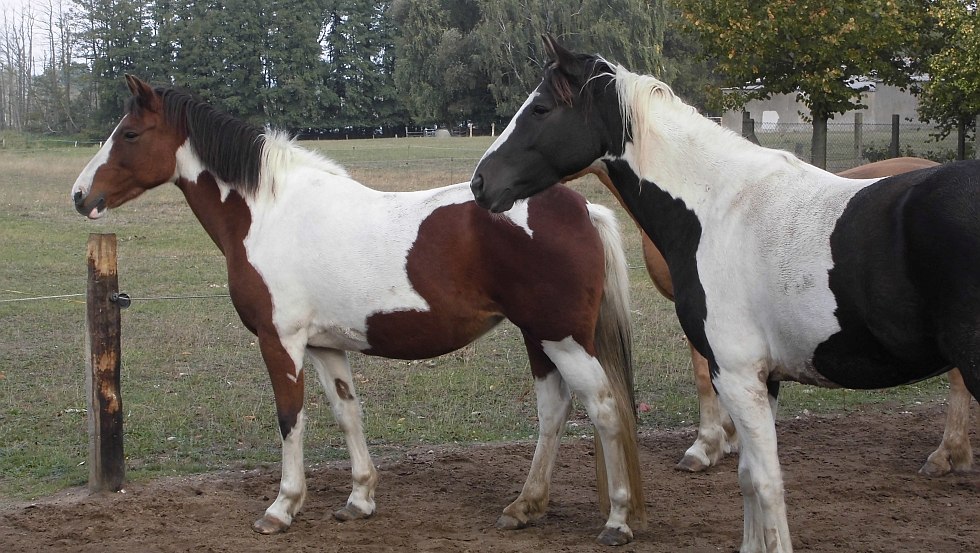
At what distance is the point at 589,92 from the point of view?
3.57m

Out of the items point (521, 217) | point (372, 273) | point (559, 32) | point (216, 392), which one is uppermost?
point (559, 32)

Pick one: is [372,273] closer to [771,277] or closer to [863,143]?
[771,277]

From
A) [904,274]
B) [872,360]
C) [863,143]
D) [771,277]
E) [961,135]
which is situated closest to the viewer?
[904,274]

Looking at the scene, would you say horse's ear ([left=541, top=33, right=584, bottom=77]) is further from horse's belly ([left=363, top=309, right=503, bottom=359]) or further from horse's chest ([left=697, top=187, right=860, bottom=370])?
horse's belly ([left=363, top=309, right=503, bottom=359])

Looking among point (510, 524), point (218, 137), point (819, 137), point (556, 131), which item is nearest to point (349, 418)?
point (510, 524)

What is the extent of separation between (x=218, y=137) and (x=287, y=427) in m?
1.55

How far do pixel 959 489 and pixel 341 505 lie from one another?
11.1 feet

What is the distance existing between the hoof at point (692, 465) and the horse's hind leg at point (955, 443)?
122 cm

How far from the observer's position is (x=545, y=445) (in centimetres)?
455

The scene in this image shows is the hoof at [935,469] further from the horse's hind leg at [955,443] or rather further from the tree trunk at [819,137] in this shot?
the tree trunk at [819,137]

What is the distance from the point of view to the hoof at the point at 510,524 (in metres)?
4.42

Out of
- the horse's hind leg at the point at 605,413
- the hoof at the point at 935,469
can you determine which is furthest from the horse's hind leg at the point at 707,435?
the horse's hind leg at the point at 605,413

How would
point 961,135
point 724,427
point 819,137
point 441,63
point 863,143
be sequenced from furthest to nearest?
point 441,63 → point 863,143 → point 819,137 → point 961,135 → point 724,427

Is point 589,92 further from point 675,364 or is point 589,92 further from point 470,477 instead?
point 675,364
